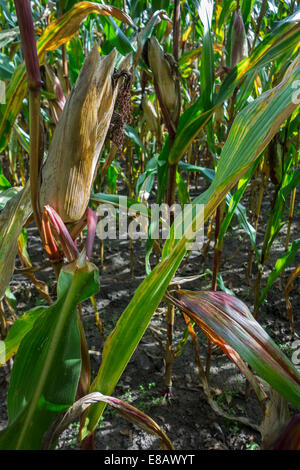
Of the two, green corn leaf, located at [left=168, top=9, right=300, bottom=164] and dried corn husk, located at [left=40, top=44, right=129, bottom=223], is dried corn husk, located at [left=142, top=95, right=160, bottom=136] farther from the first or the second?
dried corn husk, located at [left=40, top=44, right=129, bottom=223]

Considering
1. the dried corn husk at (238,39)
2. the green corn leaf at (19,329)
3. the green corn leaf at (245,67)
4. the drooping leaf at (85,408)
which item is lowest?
the drooping leaf at (85,408)

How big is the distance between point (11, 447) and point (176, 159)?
52cm

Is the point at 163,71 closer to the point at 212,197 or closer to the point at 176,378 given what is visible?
the point at 212,197

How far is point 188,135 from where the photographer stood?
25.0 inches

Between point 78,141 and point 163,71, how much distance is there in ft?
1.05

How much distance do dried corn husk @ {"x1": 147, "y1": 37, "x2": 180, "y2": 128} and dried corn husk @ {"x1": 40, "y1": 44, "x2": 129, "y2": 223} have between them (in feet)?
0.80

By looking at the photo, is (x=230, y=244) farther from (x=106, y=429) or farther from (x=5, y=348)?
(x=5, y=348)

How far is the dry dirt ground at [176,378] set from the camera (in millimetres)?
890

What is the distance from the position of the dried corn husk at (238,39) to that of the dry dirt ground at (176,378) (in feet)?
2.20

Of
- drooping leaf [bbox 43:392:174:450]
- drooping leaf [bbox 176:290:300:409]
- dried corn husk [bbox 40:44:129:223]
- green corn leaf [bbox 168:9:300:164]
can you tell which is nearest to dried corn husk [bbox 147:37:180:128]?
green corn leaf [bbox 168:9:300:164]

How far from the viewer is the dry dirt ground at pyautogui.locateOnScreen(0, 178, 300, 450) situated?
89 cm

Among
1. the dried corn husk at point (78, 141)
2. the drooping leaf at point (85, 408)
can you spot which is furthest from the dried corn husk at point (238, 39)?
the drooping leaf at point (85, 408)

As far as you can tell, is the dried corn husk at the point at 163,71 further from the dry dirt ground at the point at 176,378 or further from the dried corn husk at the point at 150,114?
the dry dirt ground at the point at 176,378

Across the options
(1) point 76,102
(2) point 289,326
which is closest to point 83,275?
(1) point 76,102
